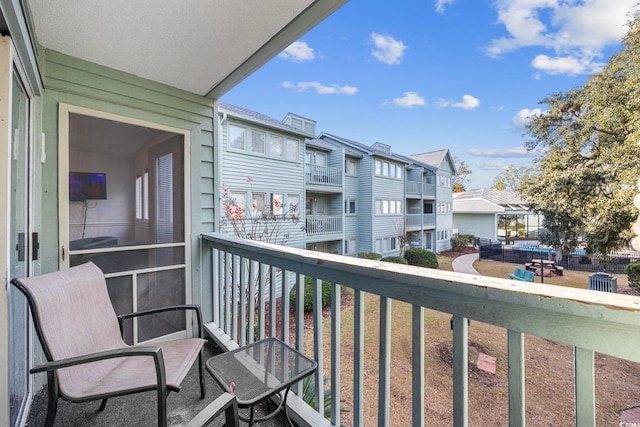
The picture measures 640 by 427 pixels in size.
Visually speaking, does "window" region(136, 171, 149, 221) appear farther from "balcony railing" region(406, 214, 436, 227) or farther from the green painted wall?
"balcony railing" region(406, 214, 436, 227)

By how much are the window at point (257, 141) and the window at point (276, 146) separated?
0.32m

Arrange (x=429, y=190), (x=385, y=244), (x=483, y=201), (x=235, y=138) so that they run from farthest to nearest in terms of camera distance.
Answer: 1. (x=483, y=201)
2. (x=429, y=190)
3. (x=385, y=244)
4. (x=235, y=138)

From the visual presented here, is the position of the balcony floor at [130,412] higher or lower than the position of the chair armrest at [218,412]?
lower

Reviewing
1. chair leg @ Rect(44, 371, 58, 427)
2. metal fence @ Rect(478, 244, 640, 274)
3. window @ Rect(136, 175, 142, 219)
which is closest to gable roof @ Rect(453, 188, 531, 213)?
metal fence @ Rect(478, 244, 640, 274)

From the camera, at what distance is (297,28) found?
1784mm

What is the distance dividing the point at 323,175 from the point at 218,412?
38.3 ft

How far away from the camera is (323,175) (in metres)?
12.3

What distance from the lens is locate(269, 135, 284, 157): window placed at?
980 centimetres

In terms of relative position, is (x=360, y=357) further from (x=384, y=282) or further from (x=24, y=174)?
(x=24, y=174)

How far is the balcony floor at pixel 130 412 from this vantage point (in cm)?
160

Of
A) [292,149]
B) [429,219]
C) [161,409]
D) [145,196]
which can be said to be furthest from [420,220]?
[161,409]

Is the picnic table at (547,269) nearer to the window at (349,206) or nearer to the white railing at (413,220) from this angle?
the white railing at (413,220)

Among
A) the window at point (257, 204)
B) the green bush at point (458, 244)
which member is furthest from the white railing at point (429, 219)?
the window at point (257, 204)

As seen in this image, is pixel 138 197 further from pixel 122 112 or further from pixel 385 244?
pixel 385 244
